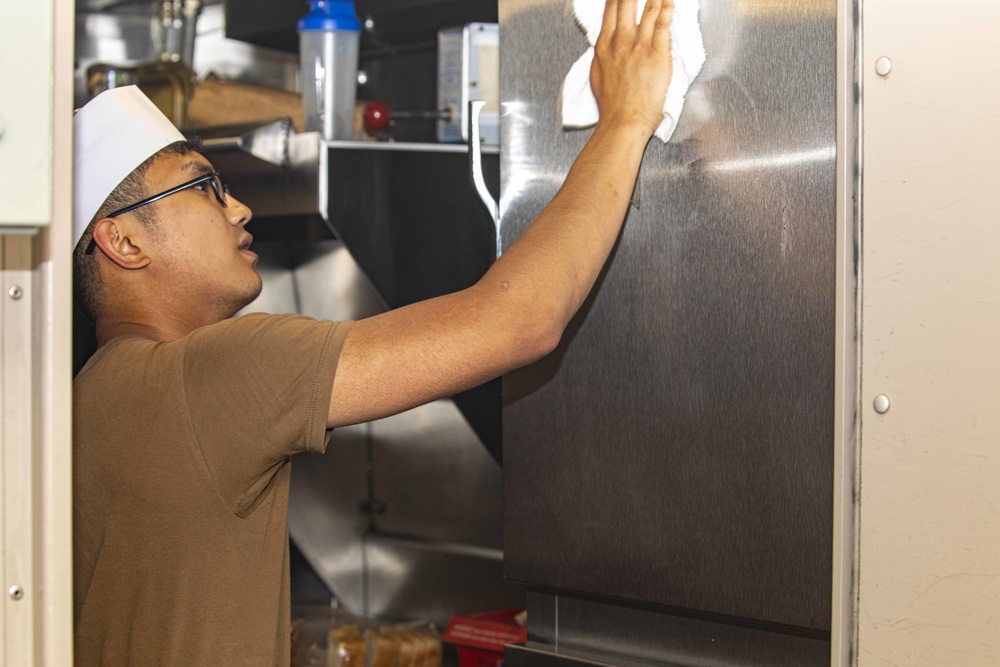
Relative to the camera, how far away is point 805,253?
1142mm

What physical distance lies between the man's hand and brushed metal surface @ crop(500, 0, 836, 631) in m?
0.04

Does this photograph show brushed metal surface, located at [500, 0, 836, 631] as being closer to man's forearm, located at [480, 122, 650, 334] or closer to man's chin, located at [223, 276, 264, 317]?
man's forearm, located at [480, 122, 650, 334]

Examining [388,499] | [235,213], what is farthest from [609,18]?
[388,499]

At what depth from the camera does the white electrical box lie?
6.66ft

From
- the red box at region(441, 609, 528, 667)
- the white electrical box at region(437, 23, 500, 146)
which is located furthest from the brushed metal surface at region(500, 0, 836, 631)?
the red box at region(441, 609, 528, 667)

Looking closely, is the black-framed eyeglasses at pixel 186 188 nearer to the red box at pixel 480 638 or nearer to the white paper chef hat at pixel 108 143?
the white paper chef hat at pixel 108 143

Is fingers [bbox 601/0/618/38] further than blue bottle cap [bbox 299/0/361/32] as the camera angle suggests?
No

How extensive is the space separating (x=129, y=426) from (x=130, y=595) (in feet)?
0.66

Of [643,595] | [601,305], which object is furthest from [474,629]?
[601,305]

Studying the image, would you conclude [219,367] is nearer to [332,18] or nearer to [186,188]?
[186,188]

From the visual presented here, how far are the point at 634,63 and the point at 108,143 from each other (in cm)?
72

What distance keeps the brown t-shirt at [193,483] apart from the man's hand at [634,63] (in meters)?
0.47

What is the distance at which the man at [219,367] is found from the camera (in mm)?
1044

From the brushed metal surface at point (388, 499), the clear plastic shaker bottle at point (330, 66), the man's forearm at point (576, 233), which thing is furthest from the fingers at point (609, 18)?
the brushed metal surface at point (388, 499)
